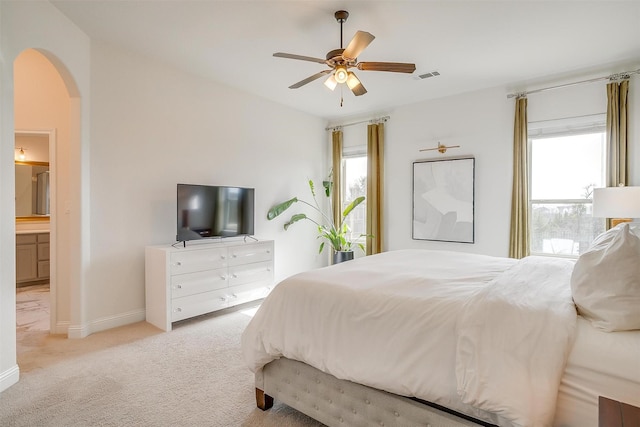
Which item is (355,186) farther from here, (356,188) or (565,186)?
(565,186)

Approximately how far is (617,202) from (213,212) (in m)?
4.10

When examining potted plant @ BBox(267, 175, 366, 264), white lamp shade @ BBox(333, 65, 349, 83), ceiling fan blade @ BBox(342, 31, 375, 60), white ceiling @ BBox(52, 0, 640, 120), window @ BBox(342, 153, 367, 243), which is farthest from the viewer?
window @ BBox(342, 153, 367, 243)

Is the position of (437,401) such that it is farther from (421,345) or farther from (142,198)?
(142,198)

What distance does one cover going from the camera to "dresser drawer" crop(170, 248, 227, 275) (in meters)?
3.40

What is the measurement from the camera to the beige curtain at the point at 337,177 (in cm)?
584

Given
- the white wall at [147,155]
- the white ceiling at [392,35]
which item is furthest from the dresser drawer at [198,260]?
the white ceiling at [392,35]

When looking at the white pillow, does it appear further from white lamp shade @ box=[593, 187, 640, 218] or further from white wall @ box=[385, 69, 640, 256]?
white wall @ box=[385, 69, 640, 256]

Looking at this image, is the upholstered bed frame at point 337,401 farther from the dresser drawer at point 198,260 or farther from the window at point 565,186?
the window at point 565,186

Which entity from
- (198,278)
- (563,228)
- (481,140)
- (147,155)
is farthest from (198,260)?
(563,228)

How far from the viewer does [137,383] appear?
235cm

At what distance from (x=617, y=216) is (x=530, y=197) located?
1.20 metres

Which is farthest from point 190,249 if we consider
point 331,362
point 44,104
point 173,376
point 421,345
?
point 421,345

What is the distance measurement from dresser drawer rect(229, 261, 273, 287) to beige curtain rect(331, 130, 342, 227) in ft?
6.14

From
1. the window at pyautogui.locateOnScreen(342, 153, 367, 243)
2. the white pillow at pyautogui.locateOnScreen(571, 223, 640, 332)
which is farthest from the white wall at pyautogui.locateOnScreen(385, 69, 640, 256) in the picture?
the white pillow at pyautogui.locateOnScreen(571, 223, 640, 332)
